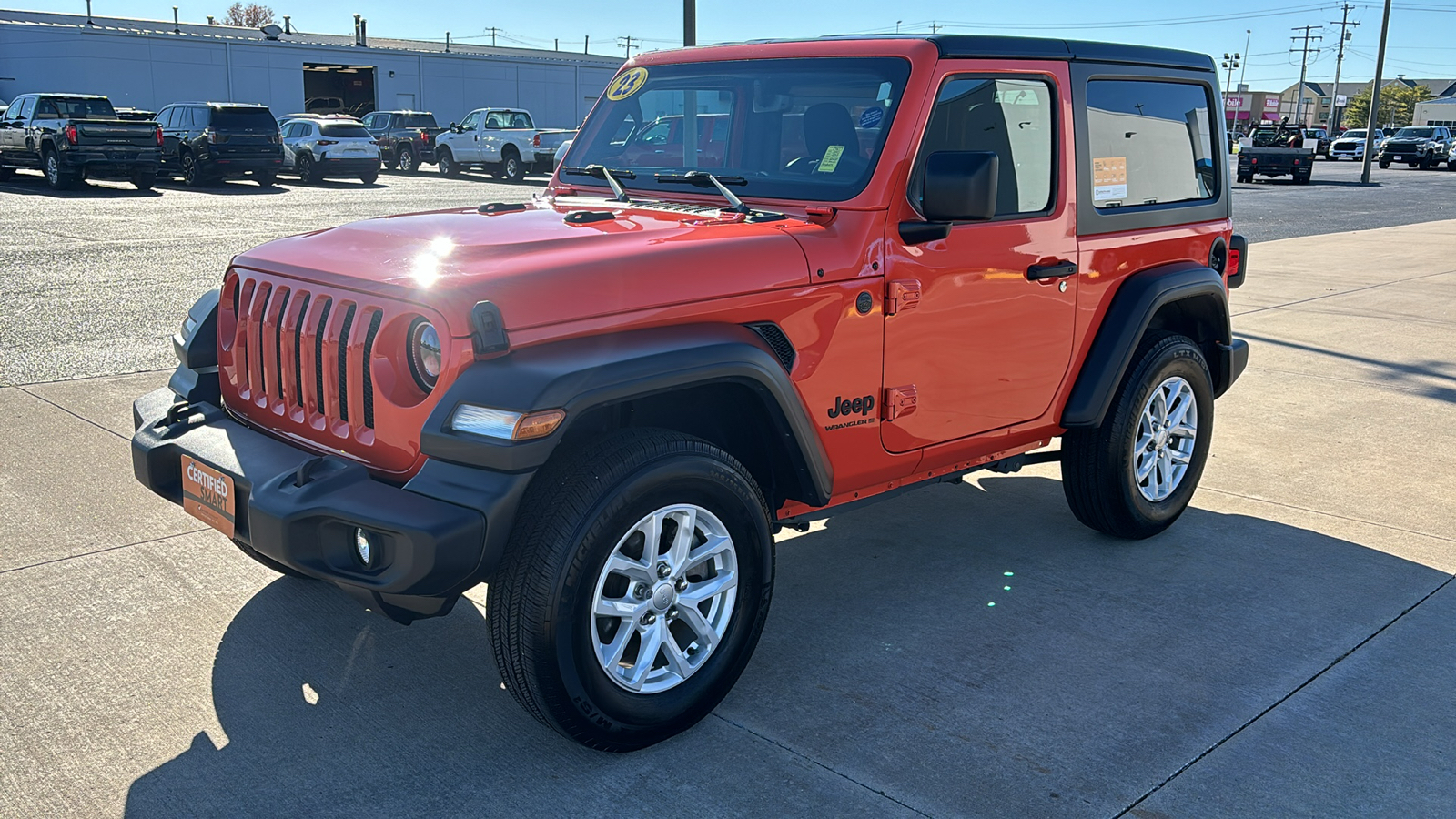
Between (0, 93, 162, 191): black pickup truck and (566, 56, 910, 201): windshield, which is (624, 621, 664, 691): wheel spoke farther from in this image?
(0, 93, 162, 191): black pickup truck

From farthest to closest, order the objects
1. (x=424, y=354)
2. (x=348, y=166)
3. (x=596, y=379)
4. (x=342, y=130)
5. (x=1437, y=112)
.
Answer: (x=1437, y=112) → (x=342, y=130) → (x=348, y=166) → (x=424, y=354) → (x=596, y=379)

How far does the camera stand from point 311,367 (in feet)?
11.0

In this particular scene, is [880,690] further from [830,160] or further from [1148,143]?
[1148,143]

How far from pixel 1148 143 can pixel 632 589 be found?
297 cm

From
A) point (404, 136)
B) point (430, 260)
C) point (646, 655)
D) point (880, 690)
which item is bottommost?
point (880, 690)

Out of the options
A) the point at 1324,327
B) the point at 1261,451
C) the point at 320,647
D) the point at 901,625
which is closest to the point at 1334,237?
the point at 1324,327

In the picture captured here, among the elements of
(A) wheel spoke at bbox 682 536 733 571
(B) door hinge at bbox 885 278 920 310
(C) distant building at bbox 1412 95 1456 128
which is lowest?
(A) wheel spoke at bbox 682 536 733 571

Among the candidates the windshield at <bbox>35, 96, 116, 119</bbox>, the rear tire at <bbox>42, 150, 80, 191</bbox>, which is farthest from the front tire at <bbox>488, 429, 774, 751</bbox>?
the windshield at <bbox>35, 96, 116, 119</bbox>

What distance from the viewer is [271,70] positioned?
1850 inches

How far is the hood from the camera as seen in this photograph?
303 centimetres

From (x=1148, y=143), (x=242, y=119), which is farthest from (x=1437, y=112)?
(x=1148, y=143)

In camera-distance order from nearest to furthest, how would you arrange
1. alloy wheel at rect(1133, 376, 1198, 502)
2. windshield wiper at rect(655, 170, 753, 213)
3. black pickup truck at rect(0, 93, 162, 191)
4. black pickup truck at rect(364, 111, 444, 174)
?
windshield wiper at rect(655, 170, 753, 213) < alloy wheel at rect(1133, 376, 1198, 502) < black pickup truck at rect(0, 93, 162, 191) < black pickup truck at rect(364, 111, 444, 174)

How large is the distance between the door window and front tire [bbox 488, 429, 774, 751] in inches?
50.6

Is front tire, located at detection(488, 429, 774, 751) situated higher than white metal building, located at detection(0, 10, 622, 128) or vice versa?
white metal building, located at detection(0, 10, 622, 128)
